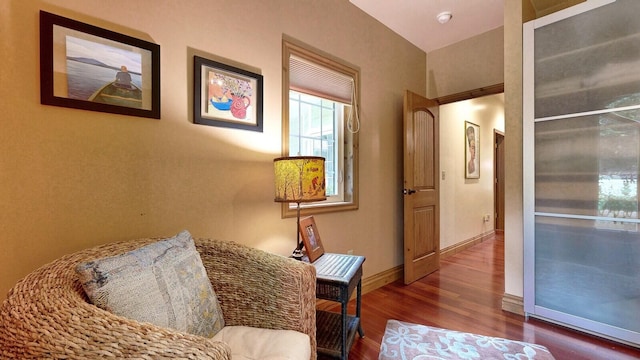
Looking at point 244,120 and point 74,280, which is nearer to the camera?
point 74,280

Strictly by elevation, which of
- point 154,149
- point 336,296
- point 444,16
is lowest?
point 336,296

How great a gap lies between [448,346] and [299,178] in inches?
57.1

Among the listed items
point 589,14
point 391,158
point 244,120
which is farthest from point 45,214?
point 589,14

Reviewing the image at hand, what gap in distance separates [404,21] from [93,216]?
10.00 ft

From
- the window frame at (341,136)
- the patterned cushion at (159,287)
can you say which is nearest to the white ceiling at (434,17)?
the window frame at (341,136)

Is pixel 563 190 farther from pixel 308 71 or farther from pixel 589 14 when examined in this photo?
pixel 308 71

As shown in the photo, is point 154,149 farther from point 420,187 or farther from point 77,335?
point 420,187

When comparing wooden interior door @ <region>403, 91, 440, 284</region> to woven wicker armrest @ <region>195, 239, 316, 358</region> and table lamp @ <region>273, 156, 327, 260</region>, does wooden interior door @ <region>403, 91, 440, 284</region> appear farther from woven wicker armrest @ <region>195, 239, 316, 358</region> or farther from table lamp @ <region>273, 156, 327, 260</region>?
woven wicker armrest @ <region>195, 239, 316, 358</region>

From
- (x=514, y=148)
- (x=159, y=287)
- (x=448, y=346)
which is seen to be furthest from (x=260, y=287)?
(x=514, y=148)

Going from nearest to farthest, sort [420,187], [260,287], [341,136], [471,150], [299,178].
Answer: [260,287]
[299,178]
[341,136]
[420,187]
[471,150]

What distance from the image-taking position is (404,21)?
9.28 ft

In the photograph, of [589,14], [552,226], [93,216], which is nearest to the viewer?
[93,216]

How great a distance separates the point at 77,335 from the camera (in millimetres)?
665

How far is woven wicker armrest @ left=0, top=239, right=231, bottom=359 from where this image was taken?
25.2 inches
